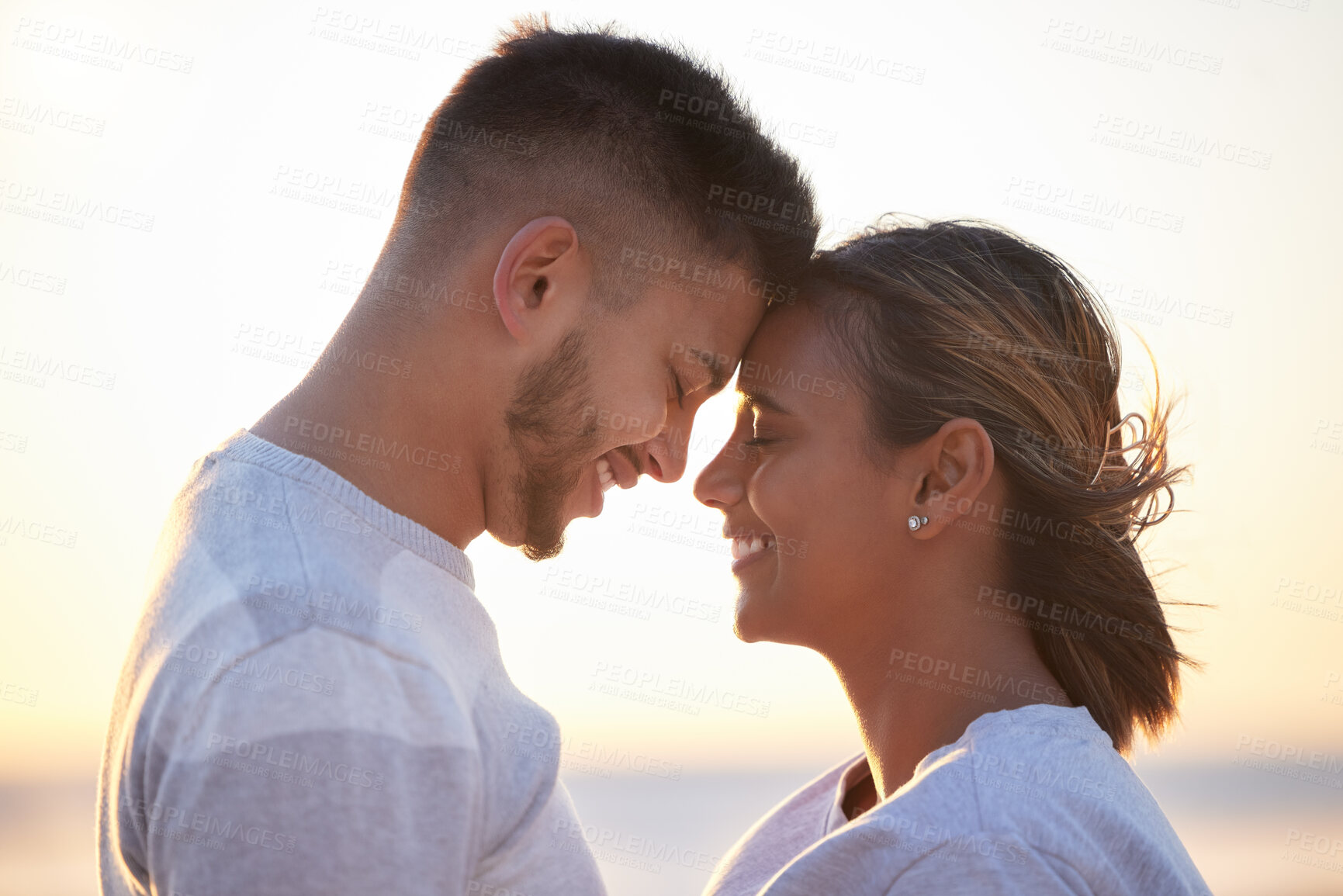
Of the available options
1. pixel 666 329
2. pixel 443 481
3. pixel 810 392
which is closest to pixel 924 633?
pixel 810 392

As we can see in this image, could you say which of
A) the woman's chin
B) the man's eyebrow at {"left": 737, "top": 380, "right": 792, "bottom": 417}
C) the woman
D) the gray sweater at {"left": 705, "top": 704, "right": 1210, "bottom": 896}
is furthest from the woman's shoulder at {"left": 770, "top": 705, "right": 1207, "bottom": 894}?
the man's eyebrow at {"left": 737, "top": 380, "right": 792, "bottom": 417}

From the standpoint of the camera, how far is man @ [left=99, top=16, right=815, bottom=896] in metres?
1.38

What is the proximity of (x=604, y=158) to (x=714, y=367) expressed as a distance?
521 millimetres

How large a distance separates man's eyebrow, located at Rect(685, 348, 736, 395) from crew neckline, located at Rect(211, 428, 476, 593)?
0.72 meters

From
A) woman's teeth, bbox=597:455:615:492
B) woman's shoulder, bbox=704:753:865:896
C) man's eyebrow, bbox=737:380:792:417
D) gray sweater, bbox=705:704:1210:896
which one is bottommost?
woman's shoulder, bbox=704:753:865:896

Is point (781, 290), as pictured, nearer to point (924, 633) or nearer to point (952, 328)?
point (952, 328)

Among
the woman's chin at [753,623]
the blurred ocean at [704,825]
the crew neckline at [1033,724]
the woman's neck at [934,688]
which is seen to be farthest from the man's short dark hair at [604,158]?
the blurred ocean at [704,825]

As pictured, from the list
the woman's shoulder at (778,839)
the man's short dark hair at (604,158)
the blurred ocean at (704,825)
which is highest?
the man's short dark hair at (604,158)

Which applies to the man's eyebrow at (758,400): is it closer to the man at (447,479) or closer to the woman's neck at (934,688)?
the man at (447,479)

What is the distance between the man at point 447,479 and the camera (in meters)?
1.38

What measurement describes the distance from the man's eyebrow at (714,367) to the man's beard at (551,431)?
291 millimetres

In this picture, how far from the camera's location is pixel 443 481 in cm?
190

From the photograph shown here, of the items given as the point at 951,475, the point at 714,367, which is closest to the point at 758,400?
the point at 714,367

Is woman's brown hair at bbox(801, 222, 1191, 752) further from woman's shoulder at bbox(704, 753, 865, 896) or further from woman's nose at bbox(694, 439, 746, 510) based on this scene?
woman's shoulder at bbox(704, 753, 865, 896)
